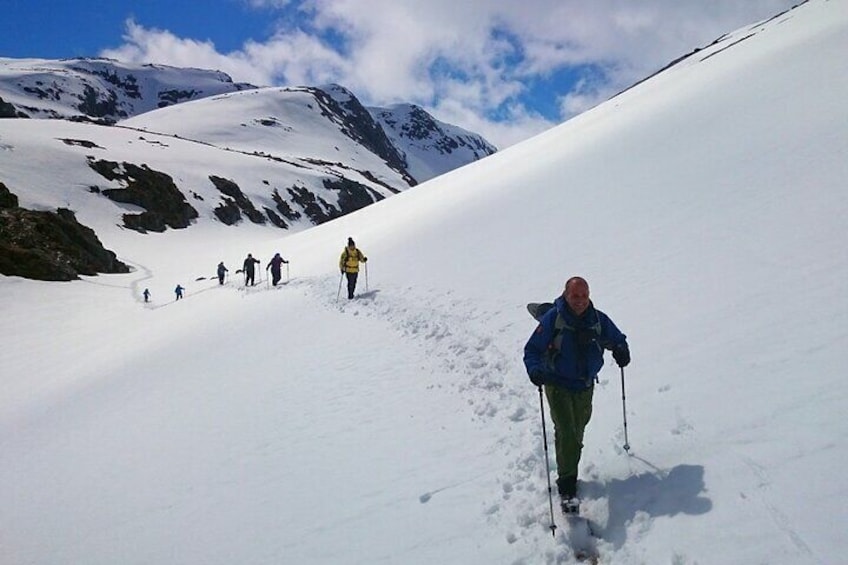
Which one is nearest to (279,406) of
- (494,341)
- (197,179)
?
(494,341)

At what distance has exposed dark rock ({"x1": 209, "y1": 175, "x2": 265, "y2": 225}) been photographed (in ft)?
258

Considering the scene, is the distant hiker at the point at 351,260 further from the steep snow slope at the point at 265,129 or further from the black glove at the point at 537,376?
the steep snow slope at the point at 265,129

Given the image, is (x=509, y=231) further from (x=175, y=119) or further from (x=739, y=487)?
(x=175, y=119)

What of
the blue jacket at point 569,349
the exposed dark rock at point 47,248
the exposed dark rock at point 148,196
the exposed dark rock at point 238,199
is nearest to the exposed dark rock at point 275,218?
the exposed dark rock at point 238,199

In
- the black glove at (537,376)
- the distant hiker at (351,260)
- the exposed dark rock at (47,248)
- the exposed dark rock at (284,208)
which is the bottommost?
the black glove at (537,376)

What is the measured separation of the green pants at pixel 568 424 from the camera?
5.33 meters

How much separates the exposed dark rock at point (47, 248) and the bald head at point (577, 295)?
36216mm

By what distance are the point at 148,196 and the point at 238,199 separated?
18.2 metres

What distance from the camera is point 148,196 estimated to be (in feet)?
206

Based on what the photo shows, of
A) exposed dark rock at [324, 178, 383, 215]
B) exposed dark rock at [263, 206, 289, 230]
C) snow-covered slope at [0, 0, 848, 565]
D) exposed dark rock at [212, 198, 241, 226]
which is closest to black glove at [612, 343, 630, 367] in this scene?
snow-covered slope at [0, 0, 848, 565]

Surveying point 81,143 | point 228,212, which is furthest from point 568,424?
point 81,143

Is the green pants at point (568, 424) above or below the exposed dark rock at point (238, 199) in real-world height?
below

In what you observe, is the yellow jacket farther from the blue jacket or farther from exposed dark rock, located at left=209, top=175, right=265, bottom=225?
exposed dark rock, located at left=209, top=175, right=265, bottom=225

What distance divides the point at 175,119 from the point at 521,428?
18027cm
